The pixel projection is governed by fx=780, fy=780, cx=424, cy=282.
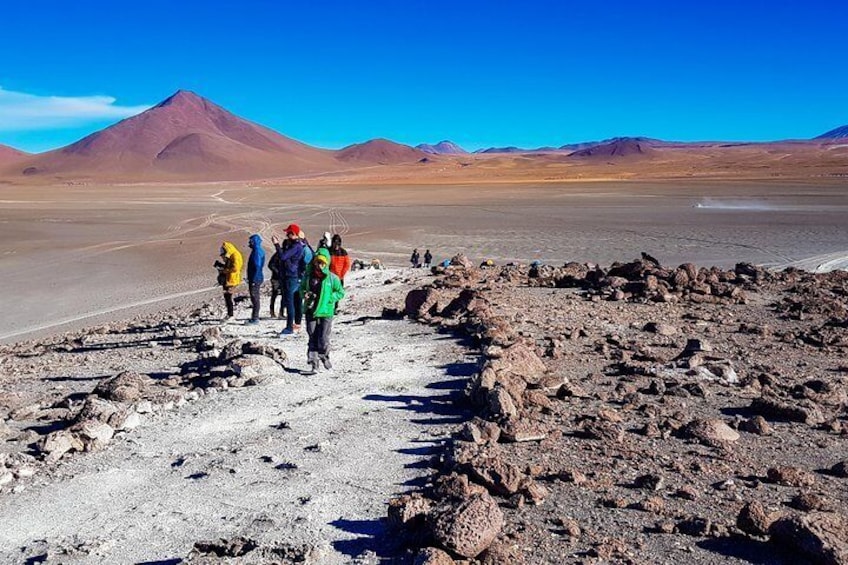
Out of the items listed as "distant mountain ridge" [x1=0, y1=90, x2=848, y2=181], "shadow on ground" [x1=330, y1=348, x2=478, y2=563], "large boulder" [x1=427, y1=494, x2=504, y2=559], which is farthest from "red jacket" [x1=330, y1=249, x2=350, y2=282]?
"distant mountain ridge" [x1=0, y1=90, x2=848, y2=181]

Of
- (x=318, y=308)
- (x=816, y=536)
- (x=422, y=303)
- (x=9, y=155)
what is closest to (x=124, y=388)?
(x=318, y=308)

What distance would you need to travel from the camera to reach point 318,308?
24.6 feet

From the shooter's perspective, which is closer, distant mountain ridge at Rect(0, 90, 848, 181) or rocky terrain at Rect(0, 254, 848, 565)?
rocky terrain at Rect(0, 254, 848, 565)

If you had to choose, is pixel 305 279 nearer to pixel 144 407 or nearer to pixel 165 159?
pixel 144 407

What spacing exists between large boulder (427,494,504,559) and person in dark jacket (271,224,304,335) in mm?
5557

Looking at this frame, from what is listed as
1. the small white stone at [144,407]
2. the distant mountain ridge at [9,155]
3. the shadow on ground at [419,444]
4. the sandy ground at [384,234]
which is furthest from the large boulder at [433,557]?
the distant mountain ridge at [9,155]

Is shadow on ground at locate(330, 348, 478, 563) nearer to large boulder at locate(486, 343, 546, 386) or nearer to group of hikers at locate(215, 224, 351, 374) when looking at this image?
large boulder at locate(486, 343, 546, 386)

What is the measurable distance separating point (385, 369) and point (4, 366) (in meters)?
4.87

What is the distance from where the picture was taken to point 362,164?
179625mm

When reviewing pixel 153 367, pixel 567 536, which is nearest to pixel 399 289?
pixel 153 367

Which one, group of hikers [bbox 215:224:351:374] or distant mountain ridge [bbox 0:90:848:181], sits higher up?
distant mountain ridge [bbox 0:90:848:181]

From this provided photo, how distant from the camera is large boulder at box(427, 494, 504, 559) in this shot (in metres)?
3.86

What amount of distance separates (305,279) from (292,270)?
66.4 inches

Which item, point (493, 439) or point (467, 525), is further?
point (493, 439)
